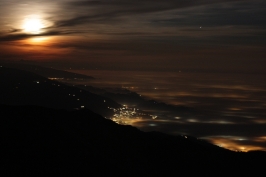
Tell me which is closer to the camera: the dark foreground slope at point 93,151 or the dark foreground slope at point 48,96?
the dark foreground slope at point 93,151

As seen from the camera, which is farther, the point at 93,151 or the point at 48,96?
the point at 48,96

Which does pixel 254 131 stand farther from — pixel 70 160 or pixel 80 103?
pixel 70 160

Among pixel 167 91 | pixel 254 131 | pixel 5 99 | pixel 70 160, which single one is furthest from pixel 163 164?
pixel 167 91

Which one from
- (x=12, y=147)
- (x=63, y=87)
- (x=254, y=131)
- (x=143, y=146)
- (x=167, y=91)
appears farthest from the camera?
(x=167, y=91)

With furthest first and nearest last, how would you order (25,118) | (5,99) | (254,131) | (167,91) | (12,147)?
(167,91), (5,99), (254,131), (25,118), (12,147)

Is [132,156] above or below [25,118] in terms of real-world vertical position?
below

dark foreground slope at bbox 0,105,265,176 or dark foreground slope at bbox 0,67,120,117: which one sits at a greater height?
dark foreground slope at bbox 0,105,265,176

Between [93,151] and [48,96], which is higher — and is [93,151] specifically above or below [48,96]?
above

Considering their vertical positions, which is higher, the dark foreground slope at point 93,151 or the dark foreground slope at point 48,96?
the dark foreground slope at point 93,151
